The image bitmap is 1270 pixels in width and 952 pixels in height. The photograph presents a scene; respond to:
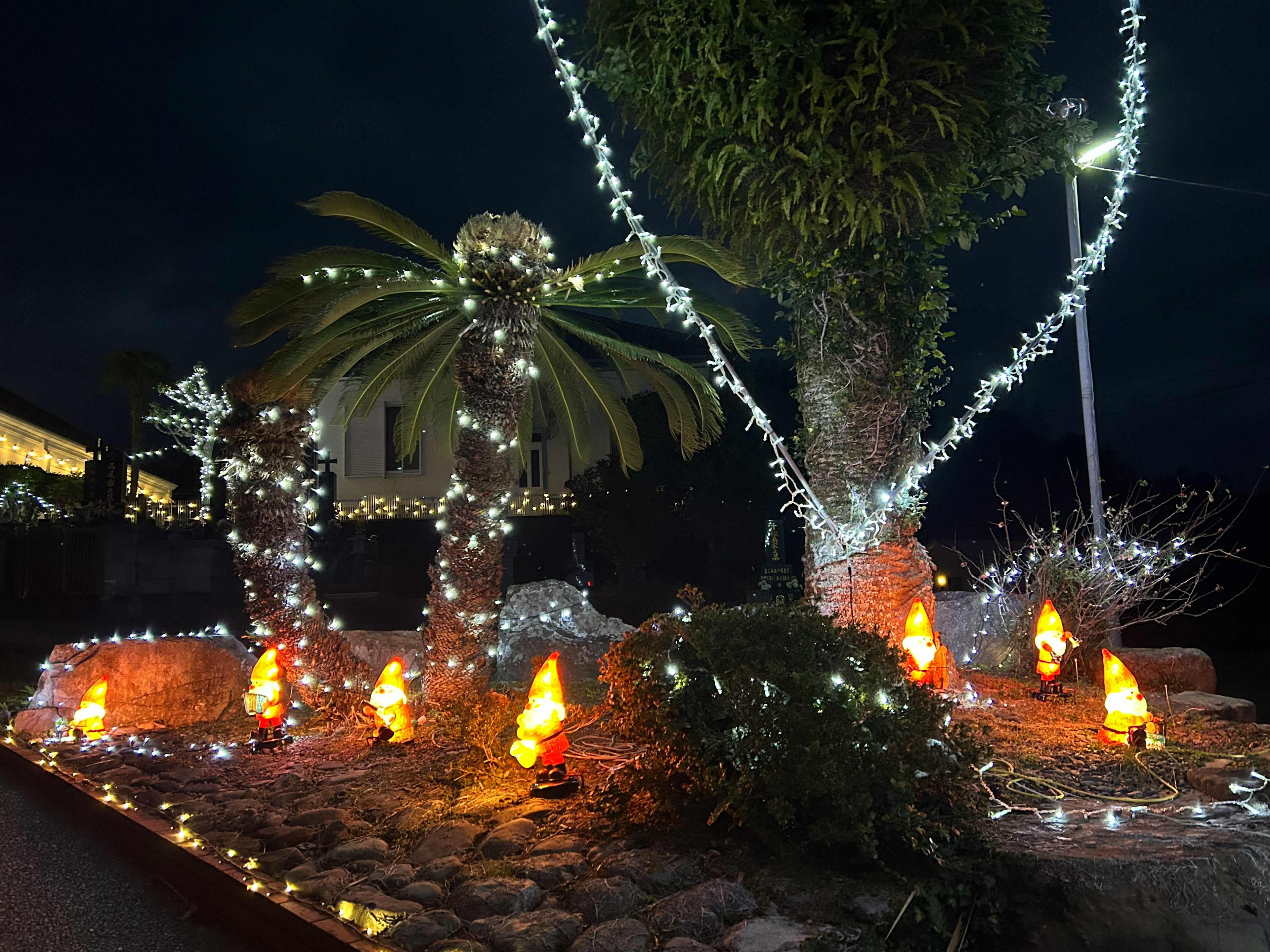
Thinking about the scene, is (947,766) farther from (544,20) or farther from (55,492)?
(55,492)

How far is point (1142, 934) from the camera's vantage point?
314cm

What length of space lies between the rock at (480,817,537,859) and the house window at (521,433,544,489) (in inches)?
766

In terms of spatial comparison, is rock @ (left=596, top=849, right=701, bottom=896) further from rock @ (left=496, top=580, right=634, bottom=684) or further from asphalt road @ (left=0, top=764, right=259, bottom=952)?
rock @ (left=496, top=580, right=634, bottom=684)

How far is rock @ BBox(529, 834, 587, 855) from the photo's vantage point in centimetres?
411

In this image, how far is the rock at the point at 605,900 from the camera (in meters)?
3.43

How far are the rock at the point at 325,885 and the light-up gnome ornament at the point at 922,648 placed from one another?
4.07 m

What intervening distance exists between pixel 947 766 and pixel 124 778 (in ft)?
18.3

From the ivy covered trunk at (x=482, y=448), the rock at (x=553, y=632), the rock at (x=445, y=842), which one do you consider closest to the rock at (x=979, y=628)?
the rock at (x=553, y=632)

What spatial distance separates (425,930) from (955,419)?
17.3ft

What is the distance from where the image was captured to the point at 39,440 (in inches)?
1035

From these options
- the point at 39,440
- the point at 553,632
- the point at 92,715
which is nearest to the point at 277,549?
the point at 92,715

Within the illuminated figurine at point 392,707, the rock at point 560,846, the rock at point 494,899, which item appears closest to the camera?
the rock at point 494,899

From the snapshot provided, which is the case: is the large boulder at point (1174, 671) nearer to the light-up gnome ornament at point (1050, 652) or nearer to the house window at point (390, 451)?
the light-up gnome ornament at point (1050, 652)

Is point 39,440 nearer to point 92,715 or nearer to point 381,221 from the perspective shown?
point 92,715
